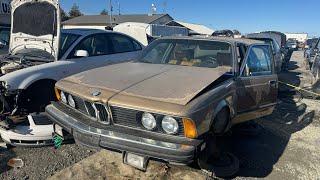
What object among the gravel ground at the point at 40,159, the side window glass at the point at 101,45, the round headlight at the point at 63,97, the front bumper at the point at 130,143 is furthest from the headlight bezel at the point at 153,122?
the side window glass at the point at 101,45

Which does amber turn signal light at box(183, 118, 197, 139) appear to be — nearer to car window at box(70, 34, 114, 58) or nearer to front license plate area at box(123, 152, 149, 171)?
front license plate area at box(123, 152, 149, 171)

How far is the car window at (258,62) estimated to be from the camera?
198 inches

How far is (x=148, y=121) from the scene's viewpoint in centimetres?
349

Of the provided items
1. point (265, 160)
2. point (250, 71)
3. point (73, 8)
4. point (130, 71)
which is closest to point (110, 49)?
point (130, 71)

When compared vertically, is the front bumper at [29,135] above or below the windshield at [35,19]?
below

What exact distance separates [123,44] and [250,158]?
402 centimetres

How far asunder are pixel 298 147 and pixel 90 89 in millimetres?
3559

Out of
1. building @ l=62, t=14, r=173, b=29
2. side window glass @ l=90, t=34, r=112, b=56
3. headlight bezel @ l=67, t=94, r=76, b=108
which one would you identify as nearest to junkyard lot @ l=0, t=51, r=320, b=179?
headlight bezel @ l=67, t=94, r=76, b=108

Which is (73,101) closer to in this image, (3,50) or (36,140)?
(36,140)

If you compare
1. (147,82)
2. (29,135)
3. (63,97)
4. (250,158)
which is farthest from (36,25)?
(250,158)

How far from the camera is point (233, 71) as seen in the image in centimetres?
460

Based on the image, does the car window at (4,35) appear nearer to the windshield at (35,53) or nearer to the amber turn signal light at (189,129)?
the windshield at (35,53)

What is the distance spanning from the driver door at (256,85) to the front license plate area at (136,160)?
5.58ft

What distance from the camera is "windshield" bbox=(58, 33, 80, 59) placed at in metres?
6.27
